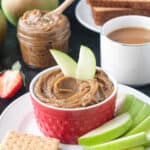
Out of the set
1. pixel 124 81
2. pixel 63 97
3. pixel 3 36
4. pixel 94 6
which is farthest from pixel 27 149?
pixel 94 6

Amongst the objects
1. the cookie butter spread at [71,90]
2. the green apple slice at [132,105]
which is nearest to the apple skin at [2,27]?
the cookie butter spread at [71,90]

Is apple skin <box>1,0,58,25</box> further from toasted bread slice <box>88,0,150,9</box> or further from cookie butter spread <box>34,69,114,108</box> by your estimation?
cookie butter spread <box>34,69,114,108</box>

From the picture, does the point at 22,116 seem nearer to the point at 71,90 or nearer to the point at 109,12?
the point at 71,90

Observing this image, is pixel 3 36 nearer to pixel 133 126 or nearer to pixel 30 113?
pixel 30 113

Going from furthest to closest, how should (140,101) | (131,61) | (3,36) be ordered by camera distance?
(3,36) → (131,61) → (140,101)

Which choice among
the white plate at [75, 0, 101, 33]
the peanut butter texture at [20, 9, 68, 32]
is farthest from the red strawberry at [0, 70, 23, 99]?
the white plate at [75, 0, 101, 33]
